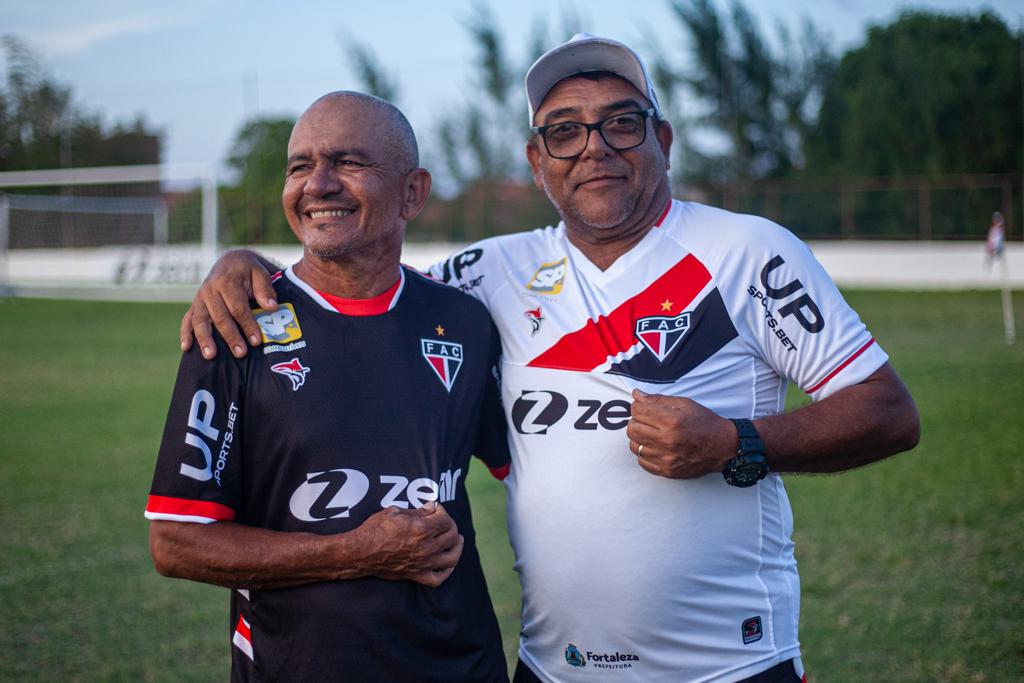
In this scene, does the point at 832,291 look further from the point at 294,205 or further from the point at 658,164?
the point at 294,205

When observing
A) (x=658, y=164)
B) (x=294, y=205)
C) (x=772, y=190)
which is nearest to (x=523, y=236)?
(x=658, y=164)

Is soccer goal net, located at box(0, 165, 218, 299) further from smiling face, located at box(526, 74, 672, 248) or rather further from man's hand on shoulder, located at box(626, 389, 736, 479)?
man's hand on shoulder, located at box(626, 389, 736, 479)

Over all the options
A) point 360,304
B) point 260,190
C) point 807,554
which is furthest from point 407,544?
point 260,190

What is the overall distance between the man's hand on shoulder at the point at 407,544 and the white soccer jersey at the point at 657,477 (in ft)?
1.50

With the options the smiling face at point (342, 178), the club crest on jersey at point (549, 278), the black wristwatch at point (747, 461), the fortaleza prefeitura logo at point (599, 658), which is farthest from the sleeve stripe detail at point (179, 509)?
the black wristwatch at point (747, 461)

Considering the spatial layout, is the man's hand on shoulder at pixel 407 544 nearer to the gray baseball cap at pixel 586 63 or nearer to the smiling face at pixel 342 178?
the smiling face at pixel 342 178

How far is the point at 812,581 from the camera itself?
5.77m

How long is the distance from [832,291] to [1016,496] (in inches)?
220

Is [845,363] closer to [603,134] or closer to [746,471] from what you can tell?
[746,471]

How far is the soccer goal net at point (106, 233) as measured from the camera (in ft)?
100

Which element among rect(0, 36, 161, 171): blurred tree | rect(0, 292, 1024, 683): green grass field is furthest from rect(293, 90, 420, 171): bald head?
rect(0, 36, 161, 171): blurred tree

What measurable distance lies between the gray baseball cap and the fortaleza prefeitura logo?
5.58ft

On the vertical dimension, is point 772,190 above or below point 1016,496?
above

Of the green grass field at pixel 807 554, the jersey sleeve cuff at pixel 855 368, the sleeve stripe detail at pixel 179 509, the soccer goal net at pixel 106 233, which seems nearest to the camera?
the sleeve stripe detail at pixel 179 509
